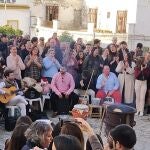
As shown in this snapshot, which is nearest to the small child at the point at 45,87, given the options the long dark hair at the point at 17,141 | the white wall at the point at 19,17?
the long dark hair at the point at 17,141

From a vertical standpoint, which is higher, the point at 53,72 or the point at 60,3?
the point at 60,3

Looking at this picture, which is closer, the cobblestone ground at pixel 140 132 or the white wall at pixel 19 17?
the cobblestone ground at pixel 140 132

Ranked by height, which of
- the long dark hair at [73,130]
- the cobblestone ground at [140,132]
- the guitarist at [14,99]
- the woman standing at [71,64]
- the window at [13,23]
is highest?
the window at [13,23]

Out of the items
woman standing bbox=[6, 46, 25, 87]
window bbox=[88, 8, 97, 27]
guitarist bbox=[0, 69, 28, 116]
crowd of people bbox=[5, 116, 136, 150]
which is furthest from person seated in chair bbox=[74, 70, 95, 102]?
window bbox=[88, 8, 97, 27]

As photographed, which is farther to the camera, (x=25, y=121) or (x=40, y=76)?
(x=40, y=76)

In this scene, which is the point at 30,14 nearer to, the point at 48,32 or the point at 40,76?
the point at 48,32

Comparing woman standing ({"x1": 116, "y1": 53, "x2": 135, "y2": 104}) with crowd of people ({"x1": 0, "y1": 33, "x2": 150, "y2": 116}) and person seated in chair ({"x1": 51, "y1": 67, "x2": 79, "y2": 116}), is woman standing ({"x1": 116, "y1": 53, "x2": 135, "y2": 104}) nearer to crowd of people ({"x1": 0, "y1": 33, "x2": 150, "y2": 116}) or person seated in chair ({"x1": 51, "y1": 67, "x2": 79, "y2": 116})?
crowd of people ({"x1": 0, "y1": 33, "x2": 150, "y2": 116})

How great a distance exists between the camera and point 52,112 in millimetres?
11203

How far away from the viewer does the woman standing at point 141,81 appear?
11.3 metres

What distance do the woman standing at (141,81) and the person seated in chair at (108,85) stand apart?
503 mm

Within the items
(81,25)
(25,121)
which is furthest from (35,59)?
(81,25)

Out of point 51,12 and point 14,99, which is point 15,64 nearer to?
point 14,99

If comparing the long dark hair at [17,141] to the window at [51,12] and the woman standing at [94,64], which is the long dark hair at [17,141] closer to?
the woman standing at [94,64]

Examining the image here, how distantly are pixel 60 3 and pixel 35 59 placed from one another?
30227 millimetres
